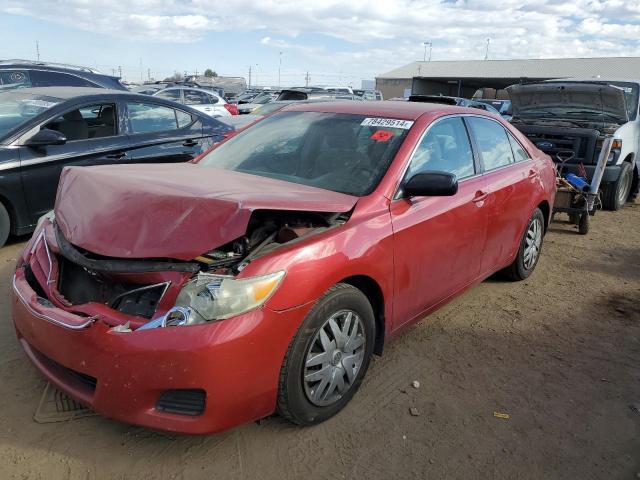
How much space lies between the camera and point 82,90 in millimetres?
5914

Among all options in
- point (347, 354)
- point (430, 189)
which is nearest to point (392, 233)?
point (430, 189)

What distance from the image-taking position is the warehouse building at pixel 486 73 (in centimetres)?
4022

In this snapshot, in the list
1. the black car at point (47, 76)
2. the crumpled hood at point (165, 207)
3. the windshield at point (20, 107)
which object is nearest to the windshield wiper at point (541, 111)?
the crumpled hood at point (165, 207)

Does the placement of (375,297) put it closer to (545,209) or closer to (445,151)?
(445,151)

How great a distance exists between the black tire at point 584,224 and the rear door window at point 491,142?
287 centimetres

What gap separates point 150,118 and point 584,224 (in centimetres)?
554

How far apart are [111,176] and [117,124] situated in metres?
3.14

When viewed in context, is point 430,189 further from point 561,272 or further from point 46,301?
point 561,272

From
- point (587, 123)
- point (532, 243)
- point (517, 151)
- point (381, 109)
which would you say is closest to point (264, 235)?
point (381, 109)

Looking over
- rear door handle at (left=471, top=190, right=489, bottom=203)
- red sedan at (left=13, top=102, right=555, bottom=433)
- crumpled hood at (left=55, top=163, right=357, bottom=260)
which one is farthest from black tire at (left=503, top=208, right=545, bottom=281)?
crumpled hood at (left=55, top=163, right=357, bottom=260)

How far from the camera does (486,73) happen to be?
45.7m

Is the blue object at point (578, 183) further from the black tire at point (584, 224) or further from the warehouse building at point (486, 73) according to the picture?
the warehouse building at point (486, 73)

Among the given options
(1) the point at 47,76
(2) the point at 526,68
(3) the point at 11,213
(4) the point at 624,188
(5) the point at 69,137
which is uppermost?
(2) the point at 526,68

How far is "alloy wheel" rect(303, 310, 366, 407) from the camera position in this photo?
8.46 feet
